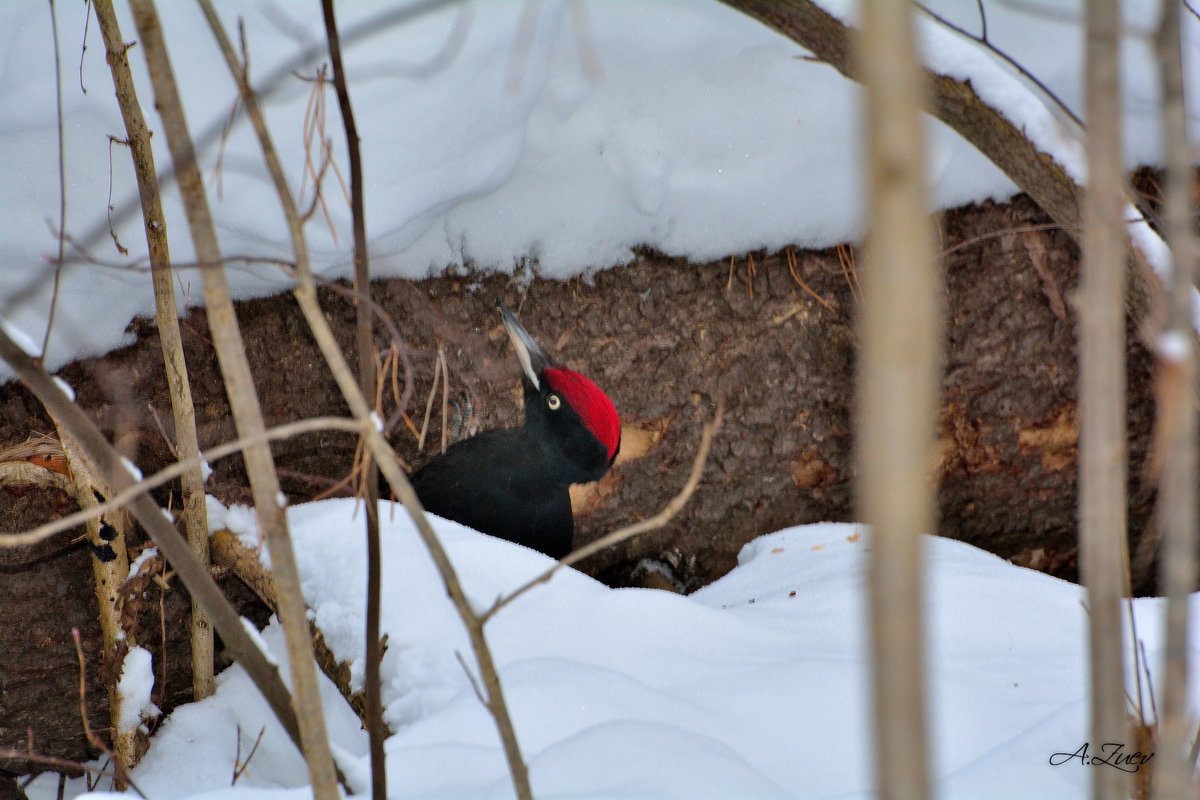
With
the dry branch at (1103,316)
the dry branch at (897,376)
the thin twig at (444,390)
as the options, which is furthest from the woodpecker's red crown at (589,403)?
the dry branch at (897,376)

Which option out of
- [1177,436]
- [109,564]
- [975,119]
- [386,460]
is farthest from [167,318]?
[1177,436]

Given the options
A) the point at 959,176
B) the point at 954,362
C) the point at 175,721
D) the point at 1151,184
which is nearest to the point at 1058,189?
the point at 959,176

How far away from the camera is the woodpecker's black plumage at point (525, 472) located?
2.52 m

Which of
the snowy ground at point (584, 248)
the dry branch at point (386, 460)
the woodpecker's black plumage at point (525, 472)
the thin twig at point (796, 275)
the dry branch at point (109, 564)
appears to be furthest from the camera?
the thin twig at point (796, 275)

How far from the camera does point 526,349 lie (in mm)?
2492

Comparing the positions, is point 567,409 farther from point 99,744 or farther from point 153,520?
point 153,520

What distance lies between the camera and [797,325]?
2752 mm

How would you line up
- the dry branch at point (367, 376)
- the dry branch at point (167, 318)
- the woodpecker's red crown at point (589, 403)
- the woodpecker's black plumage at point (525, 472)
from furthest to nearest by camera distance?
the woodpecker's black plumage at point (525, 472) → the woodpecker's red crown at point (589, 403) → the dry branch at point (167, 318) → the dry branch at point (367, 376)

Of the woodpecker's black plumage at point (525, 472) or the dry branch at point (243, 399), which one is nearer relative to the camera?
the dry branch at point (243, 399)

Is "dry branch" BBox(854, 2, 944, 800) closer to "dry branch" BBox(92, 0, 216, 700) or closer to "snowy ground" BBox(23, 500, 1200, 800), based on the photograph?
"snowy ground" BBox(23, 500, 1200, 800)

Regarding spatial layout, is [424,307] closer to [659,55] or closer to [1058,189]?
[659,55]

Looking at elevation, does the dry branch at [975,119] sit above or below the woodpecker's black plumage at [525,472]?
above

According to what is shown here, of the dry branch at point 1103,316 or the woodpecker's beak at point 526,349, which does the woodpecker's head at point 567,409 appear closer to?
the woodpecker's beak at point 526,349

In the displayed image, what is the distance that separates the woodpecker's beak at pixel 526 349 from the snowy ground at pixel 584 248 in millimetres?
185
